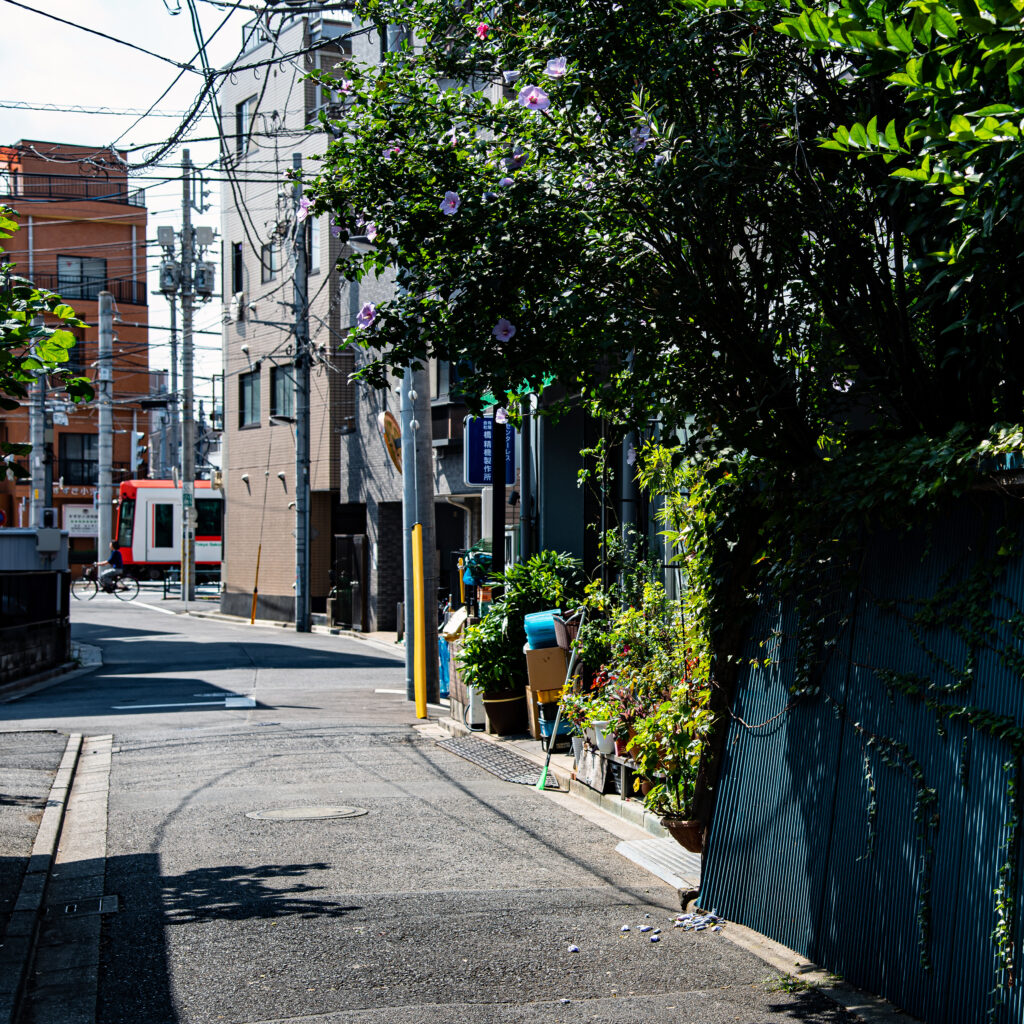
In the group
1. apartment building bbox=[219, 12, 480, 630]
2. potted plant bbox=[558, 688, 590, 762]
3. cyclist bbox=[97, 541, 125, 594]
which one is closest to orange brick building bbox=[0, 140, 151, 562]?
cyclist bbox=[97, 541, 125, 594]

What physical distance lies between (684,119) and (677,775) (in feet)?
12.4

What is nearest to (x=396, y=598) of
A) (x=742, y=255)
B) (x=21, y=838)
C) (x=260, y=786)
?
(x=260, y=786)

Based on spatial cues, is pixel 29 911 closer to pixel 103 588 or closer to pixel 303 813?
pixel 303 813

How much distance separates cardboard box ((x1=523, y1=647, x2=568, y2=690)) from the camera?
11781 millimetres

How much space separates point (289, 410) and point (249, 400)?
326cm

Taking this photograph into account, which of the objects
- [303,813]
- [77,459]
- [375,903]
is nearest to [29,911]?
[375,903]

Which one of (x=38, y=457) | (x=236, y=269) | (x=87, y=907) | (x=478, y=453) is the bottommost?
(x=87, y=907)

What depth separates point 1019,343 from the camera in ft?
16.2

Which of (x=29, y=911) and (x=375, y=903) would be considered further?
(x=375, y=903)

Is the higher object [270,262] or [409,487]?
[270,262]

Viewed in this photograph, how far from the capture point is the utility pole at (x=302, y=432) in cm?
2961

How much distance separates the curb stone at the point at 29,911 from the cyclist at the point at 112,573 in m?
35.1

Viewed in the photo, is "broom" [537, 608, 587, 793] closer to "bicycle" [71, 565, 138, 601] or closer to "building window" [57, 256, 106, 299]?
"bicycle" [71, 565, 138, 601]

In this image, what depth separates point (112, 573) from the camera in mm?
43875
